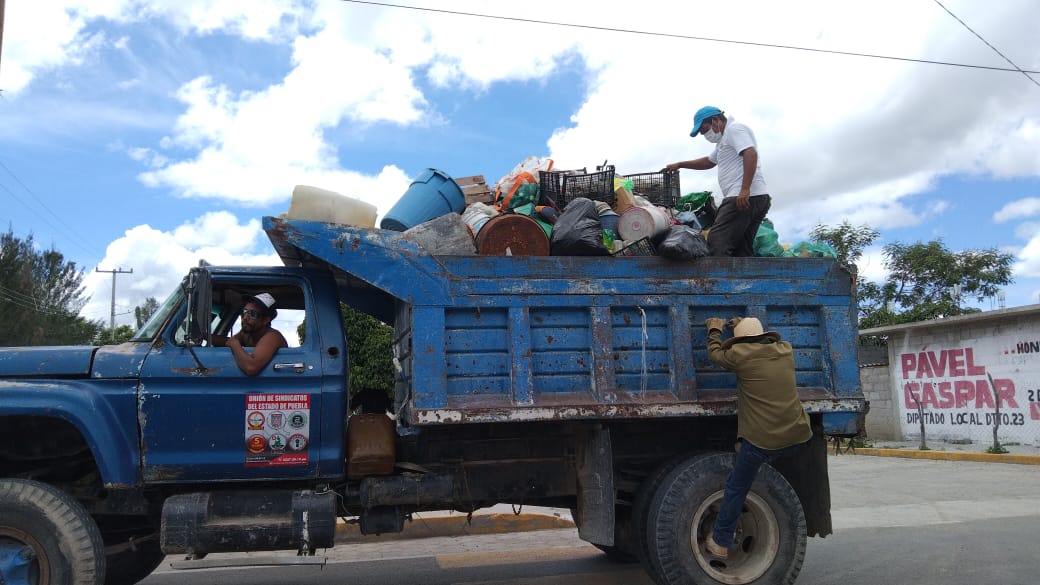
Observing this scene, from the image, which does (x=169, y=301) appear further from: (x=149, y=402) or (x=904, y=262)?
(x=904, y=262)

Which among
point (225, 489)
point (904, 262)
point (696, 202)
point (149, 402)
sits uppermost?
point (904, 262)

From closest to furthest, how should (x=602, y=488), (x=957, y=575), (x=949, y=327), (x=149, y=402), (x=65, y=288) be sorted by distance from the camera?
(x=149, y=402) → (x=602, y=488) → (x=957, y=575) → (x=949, y=327) → (x=65, y=288)

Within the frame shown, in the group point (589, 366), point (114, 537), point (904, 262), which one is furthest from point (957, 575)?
point (904, 262)

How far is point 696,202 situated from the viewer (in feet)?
18.8

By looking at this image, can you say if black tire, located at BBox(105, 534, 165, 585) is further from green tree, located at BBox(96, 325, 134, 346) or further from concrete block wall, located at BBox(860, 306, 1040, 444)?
concrete block wall, located at BBox(860, 306, 1040, 444)

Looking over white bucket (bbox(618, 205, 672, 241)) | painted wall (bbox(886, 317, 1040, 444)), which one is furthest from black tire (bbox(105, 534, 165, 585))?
painted wall (bbox(886, 317, 1040, 444))

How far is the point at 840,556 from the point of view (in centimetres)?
601

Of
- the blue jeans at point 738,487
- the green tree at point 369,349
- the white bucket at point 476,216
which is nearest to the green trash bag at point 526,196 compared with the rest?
the white bucket at point 476,216

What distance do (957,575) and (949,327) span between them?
11190 mm

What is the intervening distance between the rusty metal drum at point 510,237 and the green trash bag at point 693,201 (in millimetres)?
1492

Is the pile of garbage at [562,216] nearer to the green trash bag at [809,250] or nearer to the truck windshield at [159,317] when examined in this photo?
the green trash bag at [809,250]

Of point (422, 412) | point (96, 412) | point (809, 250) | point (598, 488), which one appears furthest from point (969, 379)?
point (96, 412)

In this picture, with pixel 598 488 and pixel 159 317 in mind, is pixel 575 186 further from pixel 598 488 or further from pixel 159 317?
pixel 159 317

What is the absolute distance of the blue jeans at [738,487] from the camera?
175 inches
